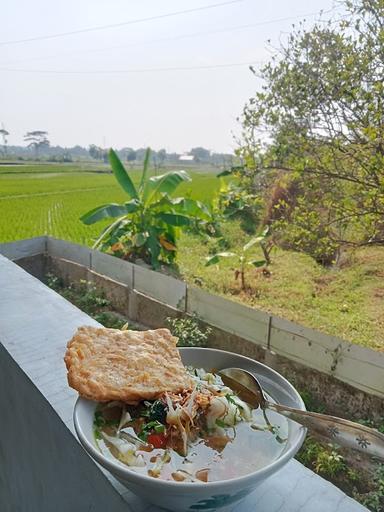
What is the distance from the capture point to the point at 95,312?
2229 mm

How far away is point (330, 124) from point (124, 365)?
1359 mm

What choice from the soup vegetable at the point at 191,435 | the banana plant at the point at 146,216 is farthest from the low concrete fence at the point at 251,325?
the soup vegetable at the point at 191,435

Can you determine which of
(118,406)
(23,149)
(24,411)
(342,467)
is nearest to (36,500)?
(24,411)

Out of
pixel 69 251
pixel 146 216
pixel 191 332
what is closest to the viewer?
pixel 191 332

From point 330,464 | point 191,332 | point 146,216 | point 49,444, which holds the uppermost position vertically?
point 146,216

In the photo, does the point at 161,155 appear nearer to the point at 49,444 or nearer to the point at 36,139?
the point at 36,139

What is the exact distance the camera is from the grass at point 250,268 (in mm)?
2074

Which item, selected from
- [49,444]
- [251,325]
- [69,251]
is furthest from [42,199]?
[49,444]

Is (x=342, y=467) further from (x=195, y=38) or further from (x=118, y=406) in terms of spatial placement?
(x=195, y=38)

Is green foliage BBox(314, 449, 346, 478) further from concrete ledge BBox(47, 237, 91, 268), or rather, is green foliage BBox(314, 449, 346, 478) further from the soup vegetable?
concrete ledge BBox(47, 237, 91, 268)

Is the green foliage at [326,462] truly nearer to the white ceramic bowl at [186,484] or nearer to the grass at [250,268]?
the white ceramic bowl at [186,484]

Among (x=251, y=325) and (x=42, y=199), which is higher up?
(x=42, y=199)

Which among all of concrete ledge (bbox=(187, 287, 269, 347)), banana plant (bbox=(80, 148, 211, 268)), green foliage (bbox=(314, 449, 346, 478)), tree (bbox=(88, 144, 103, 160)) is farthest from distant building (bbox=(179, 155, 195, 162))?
green foliage (bbox=(314, 449, 346, 478))

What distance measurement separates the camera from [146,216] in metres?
2.99
